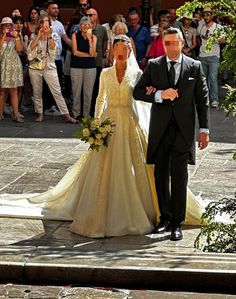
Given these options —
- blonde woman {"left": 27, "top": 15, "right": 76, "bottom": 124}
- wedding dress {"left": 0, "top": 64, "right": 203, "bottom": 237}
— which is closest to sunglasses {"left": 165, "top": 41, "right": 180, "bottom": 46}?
wedding dress {"left": 0, "top": 64, "right": 203, "bottom": 237}

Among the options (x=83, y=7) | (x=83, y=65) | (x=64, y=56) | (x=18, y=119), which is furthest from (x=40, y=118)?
(x=83, y=7)

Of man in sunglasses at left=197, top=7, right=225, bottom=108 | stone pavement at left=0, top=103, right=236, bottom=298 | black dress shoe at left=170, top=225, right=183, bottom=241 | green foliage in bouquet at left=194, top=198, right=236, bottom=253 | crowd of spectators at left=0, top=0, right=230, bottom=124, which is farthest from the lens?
man in sunglasses at left=197, top=7, right=225, bottom=108

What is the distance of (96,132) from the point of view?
28.1 ft

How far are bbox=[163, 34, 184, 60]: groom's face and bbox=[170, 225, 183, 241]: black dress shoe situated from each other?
1605mm

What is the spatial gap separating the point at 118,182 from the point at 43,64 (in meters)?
6.88

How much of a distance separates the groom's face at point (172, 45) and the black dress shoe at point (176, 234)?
1605mm

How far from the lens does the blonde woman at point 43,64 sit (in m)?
14.9

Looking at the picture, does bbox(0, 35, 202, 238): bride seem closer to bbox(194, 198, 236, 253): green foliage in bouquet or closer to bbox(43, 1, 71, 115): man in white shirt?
bbox(194, 198, 236, 253): green foliage in bouquet

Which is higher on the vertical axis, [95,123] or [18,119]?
[95,123]

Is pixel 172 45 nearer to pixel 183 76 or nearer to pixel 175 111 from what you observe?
pixel 183 76

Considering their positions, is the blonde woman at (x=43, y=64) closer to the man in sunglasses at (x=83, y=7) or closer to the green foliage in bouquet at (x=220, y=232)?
the man in sunglasses at (x=83, y=7)

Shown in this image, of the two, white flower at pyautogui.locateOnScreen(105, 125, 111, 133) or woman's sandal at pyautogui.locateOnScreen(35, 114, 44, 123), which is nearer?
white flower at pyautogui.locateOnScreen(105, 125, 111, 133)

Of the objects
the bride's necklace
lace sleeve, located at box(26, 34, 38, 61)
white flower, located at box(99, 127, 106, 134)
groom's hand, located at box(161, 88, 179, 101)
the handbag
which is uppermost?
the bride's necklace

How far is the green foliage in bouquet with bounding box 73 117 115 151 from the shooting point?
336 inches
